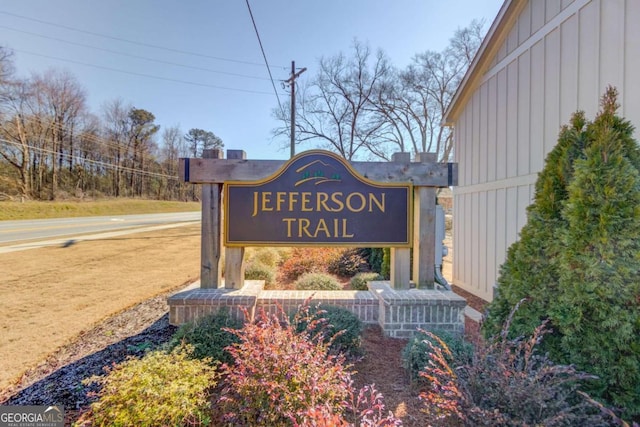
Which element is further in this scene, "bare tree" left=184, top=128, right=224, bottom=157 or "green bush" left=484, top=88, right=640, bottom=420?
"bare tree" left=184, top=128, right=224, bottom=157

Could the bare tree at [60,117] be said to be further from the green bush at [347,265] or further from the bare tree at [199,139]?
the green bush at [347,265]

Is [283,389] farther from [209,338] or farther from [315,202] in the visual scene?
[315,202]

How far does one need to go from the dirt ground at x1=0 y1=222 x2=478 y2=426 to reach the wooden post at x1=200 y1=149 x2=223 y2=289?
2.17ft

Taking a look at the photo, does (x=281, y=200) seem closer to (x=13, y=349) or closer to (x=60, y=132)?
(x=13, y=349)

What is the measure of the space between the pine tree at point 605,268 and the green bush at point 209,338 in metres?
2.41

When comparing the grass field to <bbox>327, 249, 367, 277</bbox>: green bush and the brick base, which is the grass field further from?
the brick base

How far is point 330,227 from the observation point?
10.7ft

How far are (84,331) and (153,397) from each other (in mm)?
2312

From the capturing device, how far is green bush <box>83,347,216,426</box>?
60.1 inches

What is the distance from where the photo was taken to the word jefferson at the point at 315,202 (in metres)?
3.25

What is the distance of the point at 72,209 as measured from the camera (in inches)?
906

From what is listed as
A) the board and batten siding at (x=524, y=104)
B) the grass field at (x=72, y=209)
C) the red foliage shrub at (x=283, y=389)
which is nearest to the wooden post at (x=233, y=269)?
the red foliage shrub at (x=283, y=389)

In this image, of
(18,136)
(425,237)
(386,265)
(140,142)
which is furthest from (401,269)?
(140,142)

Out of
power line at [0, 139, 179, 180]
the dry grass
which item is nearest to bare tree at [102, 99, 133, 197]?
power line at [0, 139, 179, 180]
